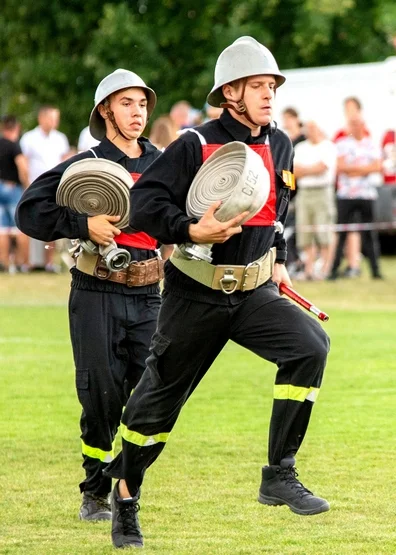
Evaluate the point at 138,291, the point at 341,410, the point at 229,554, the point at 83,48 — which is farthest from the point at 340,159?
the point at 83,48

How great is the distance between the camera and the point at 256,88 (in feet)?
21.4

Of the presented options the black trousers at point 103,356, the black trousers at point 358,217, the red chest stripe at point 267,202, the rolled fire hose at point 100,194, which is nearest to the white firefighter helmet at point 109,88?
the rolled fire hose at point 100,194

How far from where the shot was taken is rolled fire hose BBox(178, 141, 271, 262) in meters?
6.09

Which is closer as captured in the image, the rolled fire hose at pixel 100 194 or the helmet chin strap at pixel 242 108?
the helmet chin strap at pixel 242 108

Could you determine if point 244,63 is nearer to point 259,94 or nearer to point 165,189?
point 259,94

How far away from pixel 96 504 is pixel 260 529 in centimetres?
96

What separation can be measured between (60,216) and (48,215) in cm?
6

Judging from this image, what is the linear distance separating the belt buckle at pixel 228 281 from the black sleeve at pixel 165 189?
0.26 metres

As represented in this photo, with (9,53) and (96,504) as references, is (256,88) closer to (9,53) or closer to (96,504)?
(96,504)

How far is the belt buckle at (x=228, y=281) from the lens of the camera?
6.39 meters

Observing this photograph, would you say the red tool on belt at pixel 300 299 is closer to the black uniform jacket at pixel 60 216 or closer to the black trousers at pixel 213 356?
the black trousers at pixel 213 356

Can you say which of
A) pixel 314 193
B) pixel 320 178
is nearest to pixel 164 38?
pixel 314 193

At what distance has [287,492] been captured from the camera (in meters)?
6.51

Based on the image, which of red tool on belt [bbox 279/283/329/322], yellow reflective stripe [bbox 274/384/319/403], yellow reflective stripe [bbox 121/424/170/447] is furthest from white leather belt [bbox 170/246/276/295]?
yellow reflective stripe [bbox 121/424/170/447]
